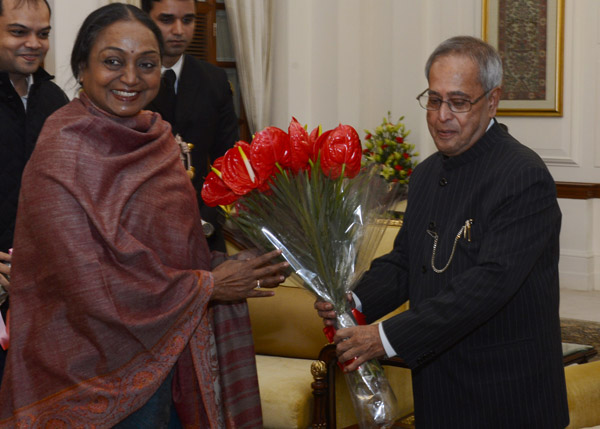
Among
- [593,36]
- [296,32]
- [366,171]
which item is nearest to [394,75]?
[296,32]

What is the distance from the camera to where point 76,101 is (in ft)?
6.72

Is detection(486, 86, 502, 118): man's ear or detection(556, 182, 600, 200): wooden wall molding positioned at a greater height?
detection(486, 86, 502, 118): man's ear

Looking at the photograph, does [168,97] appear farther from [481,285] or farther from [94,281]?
[481,285]

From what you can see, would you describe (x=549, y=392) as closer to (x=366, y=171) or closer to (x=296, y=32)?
(x=366, y=171)


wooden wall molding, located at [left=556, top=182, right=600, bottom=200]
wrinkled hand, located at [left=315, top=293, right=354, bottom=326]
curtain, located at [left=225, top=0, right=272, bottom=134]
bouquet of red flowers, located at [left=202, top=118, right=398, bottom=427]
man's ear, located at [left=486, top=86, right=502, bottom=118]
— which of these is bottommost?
wooden wall molding, located at [left=556, top=182, right=600, bottom=200]

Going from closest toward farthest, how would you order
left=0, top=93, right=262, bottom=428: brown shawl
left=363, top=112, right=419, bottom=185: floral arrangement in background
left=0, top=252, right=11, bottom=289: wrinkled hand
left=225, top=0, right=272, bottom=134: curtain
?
left=0, top=93, right=262, bottom=428: brown shawl, left=0, top=252, right=11, bottom=289: wrinkled hand, left=225, top=0, right=272, bottom=134: curtain, left=363, top=112, right=419, bottom=185: floral arrangement in background

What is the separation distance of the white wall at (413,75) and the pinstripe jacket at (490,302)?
4.90 meters

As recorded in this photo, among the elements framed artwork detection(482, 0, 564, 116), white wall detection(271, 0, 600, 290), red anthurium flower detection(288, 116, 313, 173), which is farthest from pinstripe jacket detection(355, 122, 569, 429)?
framed artwork detection(482, 0, 564, 116)

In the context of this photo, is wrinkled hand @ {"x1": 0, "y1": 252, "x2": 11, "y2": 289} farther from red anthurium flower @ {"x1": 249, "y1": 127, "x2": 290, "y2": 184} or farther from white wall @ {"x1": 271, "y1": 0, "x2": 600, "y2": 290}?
white wall @ {"x1": 271, "y1": 0, "x2": 600, "y2": 290}

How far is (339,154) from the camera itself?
1.94 metres

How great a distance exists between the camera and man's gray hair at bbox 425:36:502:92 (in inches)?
79.8

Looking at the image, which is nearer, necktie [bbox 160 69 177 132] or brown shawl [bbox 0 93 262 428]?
brown shawl [bbox 0 93 262 428]

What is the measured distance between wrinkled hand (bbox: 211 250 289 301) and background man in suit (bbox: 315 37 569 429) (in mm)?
157

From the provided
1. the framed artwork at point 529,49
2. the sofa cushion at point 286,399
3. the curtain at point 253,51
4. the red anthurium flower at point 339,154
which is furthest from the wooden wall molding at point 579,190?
the red anthurium flower at point 339,154
